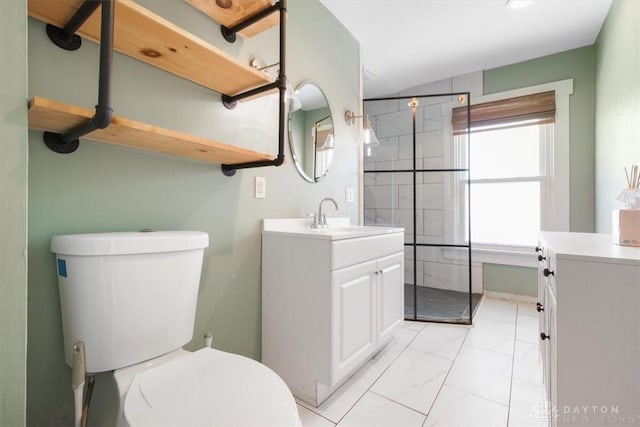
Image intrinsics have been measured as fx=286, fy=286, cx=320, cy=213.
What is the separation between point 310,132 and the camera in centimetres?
191

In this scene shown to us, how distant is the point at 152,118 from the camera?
3.69 ft

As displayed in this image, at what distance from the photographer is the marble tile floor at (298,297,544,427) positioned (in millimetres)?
1303

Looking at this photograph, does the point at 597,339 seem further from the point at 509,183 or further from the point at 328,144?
the point at 509,183

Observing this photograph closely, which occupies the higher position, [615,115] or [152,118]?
[615,115]

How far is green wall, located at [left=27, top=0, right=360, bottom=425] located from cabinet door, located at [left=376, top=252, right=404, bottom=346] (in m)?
0.62

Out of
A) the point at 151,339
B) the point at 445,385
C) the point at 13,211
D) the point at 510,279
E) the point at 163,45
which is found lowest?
the point at 445,385

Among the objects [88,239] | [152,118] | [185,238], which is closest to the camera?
[88,239]

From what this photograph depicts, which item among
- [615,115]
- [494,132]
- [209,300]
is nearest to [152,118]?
[209,300]

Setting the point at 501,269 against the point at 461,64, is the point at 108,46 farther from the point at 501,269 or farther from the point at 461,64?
the point at 501,269

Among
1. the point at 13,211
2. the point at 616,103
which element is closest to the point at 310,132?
the point at 13,211

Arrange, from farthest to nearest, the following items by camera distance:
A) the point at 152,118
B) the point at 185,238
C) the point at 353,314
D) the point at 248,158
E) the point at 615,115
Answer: the point at 615,115, the point at 353,314, the point at 248,158, the point at 152,118, the point at 185,238

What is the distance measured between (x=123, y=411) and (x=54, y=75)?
1.00 m

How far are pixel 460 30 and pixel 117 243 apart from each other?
2771 mm

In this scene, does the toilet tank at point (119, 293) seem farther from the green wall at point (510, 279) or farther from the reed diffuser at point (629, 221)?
the green wall at point (510, 279)
